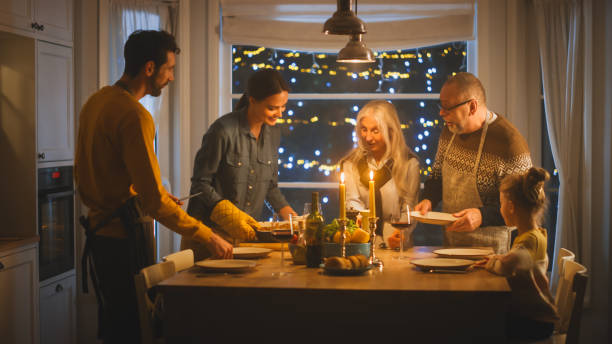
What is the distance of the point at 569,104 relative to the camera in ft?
13.6

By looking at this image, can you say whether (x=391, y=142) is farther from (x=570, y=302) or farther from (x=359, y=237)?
(x=570, y=302)

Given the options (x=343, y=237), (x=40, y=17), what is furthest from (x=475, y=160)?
(x=40, y=17)

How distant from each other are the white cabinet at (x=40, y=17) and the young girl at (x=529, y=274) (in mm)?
2733

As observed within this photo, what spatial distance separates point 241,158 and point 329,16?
1.50m

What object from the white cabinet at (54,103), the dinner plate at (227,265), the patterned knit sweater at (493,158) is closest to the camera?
the dinner plate at (227,265)

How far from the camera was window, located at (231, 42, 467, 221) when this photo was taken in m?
4.59

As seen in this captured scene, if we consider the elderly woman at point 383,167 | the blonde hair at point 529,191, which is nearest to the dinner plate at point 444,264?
the blonde hair at point 529,191

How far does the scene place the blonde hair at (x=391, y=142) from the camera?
3.93 m

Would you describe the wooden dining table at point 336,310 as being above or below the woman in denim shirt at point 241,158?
below

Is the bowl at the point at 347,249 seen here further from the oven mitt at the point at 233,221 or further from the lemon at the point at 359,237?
the oven mitt at the point at 233,221

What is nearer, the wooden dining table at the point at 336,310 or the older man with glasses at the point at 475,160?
the wooden dining table at the point at 336,310

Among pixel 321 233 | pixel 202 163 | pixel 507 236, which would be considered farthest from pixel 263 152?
pixel 507 236

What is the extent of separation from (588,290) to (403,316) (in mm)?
2583

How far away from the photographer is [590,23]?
162 inches
